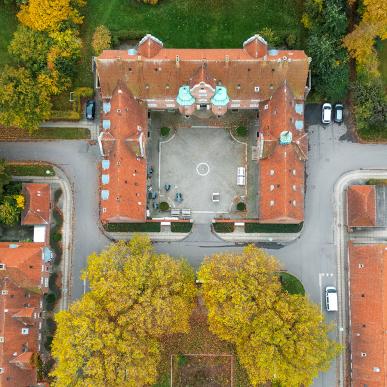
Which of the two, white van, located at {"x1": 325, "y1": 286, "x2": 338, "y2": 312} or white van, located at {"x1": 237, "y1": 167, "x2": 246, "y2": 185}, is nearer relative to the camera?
white van, located at {"x1": 325, "y1": 286, "x2": 338, "y2": 312}

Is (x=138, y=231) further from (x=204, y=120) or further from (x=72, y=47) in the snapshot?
(x=72, y=47)

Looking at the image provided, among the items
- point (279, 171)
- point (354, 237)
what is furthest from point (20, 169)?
point (354, 237)

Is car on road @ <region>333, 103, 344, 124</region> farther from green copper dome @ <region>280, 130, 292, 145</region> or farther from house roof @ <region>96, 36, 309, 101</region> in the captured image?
green copper dome @ <region>280, 130, 292, 145</region>

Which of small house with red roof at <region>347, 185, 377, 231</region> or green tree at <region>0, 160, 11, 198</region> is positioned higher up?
green tree at <region>0, 160, 11, 198</region>

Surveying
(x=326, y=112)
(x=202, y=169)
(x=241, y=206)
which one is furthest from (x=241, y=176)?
(x=326, y=112)

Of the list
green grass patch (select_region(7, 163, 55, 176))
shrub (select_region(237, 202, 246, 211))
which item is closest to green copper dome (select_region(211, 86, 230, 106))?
shrub (select_region(237, 202, 246, 211))

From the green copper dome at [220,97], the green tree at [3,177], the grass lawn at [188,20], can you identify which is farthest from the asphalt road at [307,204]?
the grass lawn at [188,20]

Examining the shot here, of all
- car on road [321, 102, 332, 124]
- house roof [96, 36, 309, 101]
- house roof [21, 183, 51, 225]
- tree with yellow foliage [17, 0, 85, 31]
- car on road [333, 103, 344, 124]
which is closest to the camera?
house roof [96, 36, 309, 101]
